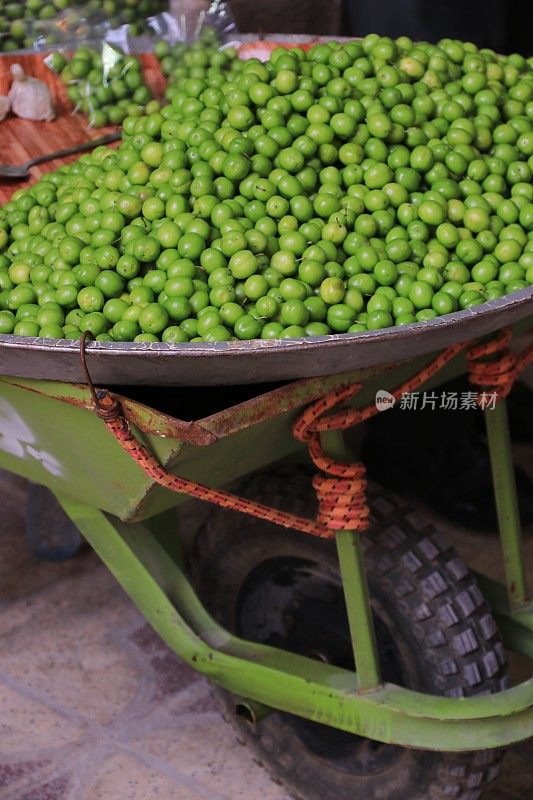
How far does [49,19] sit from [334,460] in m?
2.02

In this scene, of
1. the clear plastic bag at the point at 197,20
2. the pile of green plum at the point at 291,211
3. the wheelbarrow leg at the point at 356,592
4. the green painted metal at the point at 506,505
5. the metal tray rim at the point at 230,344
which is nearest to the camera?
the metal tray rim at the point at 230,344

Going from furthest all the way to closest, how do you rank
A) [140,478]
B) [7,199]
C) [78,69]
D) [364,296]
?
[78,69], [7,199], [364,296], [140,478]

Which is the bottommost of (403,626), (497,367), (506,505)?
(403,626)

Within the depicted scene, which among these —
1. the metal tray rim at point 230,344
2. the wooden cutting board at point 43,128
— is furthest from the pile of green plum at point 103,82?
the metal tray rim at point 230,344

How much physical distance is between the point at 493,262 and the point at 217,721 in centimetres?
150

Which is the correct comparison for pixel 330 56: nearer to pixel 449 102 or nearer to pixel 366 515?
pixel 449 102

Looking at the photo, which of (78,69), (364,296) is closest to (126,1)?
(78,69)

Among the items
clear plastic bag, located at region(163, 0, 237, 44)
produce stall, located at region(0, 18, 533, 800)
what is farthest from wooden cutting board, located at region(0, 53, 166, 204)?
produce stall, located at region(0, 18, 533, 800)

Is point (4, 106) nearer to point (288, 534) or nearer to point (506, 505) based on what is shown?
point (288, 534)

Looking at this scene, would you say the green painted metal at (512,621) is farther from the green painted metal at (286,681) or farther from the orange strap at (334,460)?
the orange strap at (334,460)

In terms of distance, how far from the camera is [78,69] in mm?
3002

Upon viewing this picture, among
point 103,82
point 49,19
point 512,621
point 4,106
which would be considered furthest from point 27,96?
point 512,621

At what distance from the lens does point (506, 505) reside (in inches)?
84.5

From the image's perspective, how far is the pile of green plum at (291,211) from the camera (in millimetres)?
1771
